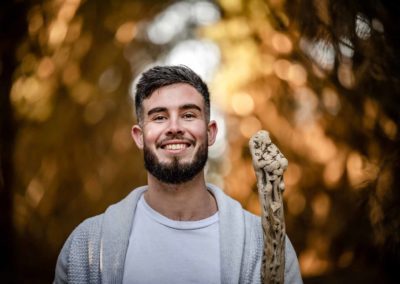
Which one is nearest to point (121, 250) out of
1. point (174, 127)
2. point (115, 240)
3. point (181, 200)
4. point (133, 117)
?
point (115, 240)

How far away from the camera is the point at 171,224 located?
90cm

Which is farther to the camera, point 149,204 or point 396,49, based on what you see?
point 396,49

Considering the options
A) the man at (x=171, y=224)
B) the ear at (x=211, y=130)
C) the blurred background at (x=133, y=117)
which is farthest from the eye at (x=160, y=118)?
the blurred background at (x=133, y=117)

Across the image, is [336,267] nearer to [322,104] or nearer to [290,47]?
[322,104]

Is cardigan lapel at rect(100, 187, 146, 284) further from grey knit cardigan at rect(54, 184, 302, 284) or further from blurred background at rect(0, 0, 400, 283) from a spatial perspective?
blurred background at rect(0, 0, 400, 283)

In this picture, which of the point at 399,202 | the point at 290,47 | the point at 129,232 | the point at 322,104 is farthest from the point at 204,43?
the point at 129,232

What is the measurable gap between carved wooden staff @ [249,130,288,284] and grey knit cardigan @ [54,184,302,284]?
171 mm

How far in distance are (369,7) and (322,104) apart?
124cm

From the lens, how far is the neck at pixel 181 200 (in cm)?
93

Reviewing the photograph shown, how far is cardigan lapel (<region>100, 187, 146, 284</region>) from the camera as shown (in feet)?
2.81

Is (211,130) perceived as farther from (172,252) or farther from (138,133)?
(172,252)

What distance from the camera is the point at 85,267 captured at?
87cm

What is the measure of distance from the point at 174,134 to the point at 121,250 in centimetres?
25

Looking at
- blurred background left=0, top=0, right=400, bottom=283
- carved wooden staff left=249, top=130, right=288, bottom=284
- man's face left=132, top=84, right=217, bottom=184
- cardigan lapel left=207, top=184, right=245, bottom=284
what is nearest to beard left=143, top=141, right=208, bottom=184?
man's face left=132, top=84, right=217, bottom=184
